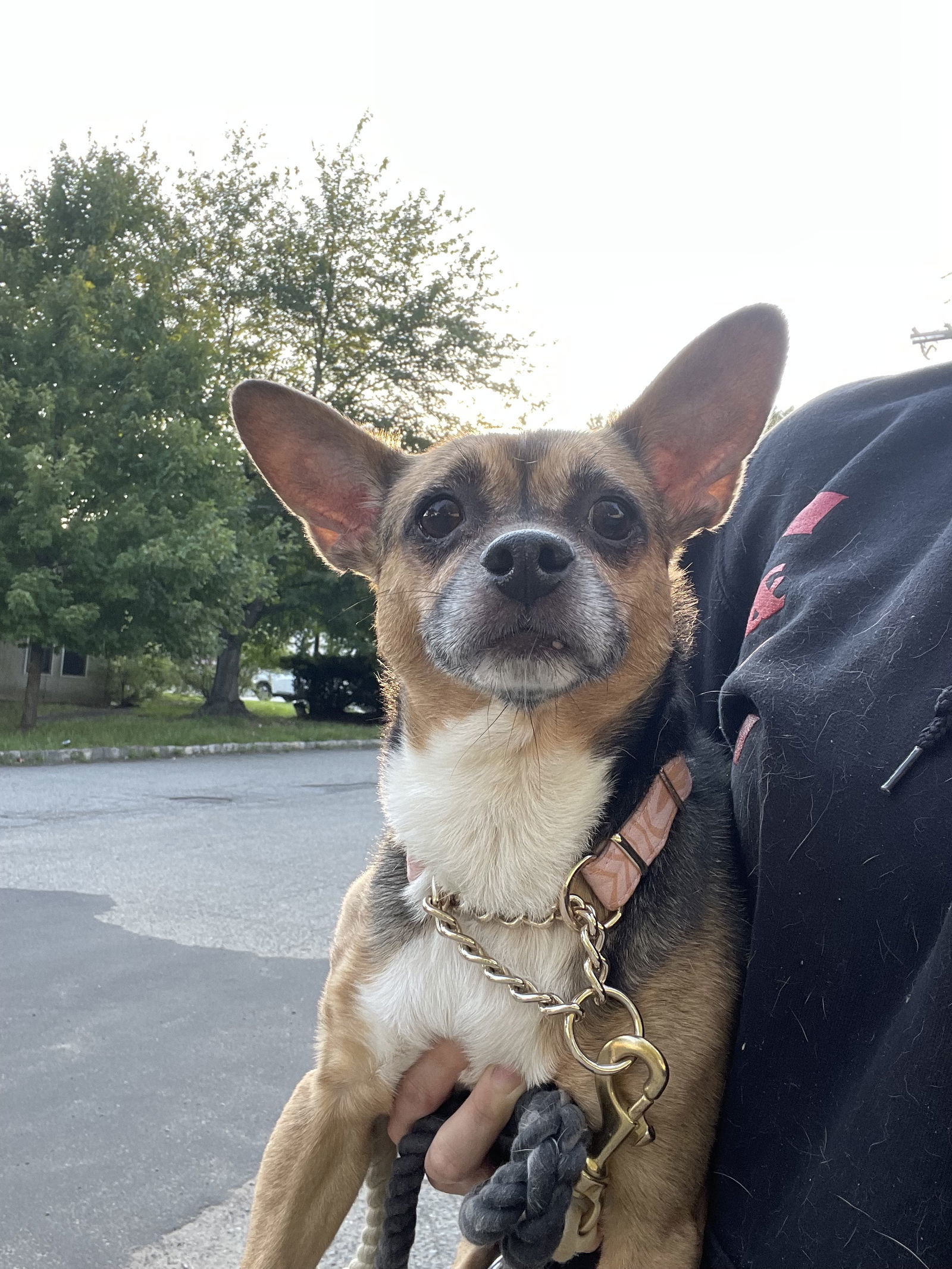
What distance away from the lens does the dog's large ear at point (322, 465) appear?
2.23m

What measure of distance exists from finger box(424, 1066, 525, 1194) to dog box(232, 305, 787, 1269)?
0.12ft

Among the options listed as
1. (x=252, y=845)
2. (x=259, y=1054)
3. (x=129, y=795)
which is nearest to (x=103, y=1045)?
(x=259, y=1054)

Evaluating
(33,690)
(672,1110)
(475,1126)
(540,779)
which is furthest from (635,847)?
(33,690)

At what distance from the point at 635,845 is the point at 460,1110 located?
0.52m

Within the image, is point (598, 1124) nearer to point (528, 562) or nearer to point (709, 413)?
point (528, 562)

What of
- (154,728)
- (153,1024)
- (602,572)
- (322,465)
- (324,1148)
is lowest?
(154,728)

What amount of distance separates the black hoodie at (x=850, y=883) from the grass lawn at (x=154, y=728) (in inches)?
503

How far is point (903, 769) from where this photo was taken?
1.19 meters

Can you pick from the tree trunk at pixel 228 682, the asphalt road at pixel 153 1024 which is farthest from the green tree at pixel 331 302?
the asphalt road at pixel 153 1024

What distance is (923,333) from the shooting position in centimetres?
210

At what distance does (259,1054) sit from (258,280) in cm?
2227

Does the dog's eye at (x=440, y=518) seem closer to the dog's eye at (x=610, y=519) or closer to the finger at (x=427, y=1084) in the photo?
the dog's eye at (x=610, y=519)

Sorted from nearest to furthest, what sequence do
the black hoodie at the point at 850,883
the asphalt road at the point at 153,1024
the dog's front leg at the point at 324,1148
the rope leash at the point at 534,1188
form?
the black hoodie at the point at 850,883
the rope leash at the point at 534,1188
the dog's front leg at the point at 324,1148
the asphalt road at the point at 153,1024

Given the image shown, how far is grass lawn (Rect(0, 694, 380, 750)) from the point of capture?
14.3 m
